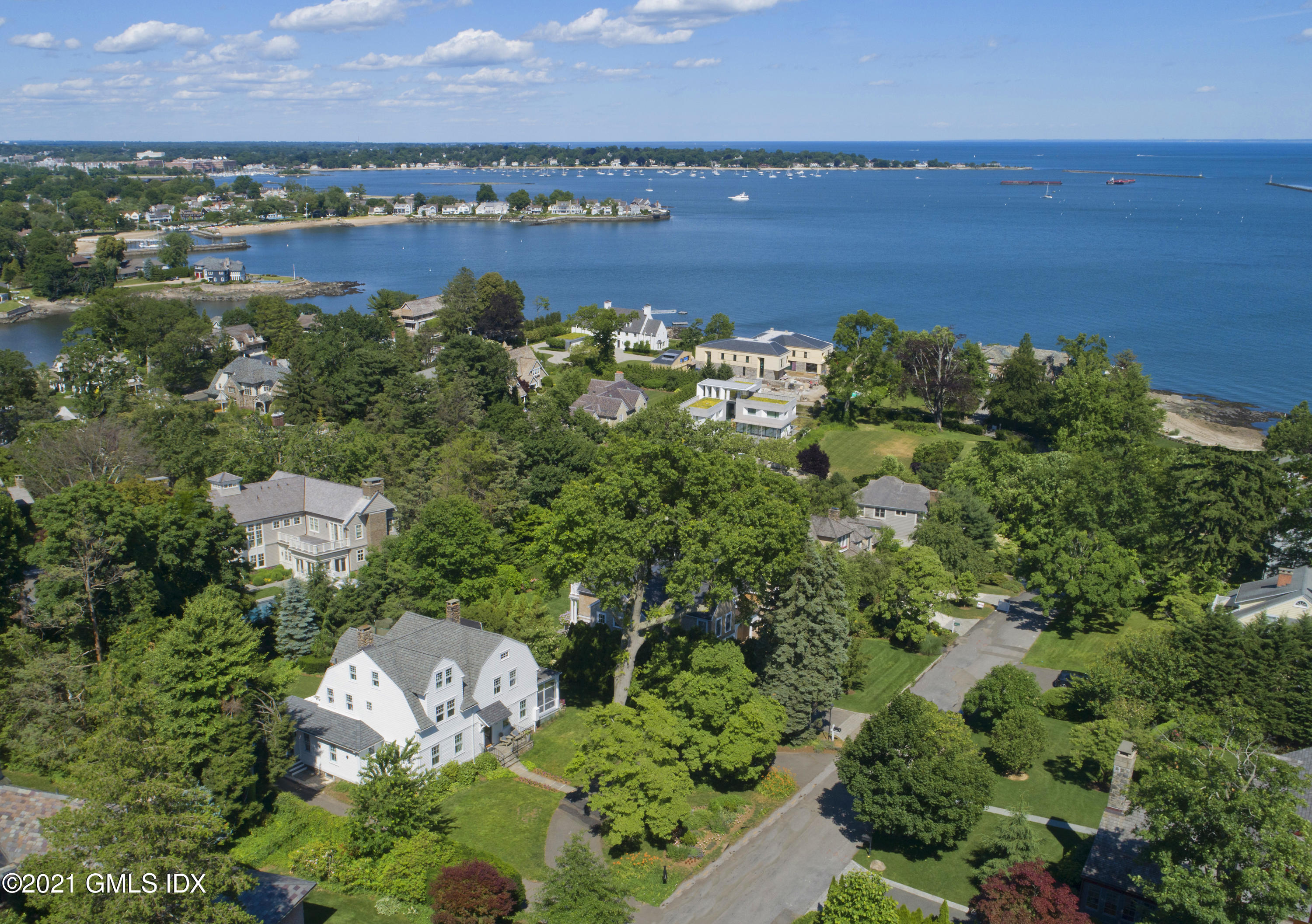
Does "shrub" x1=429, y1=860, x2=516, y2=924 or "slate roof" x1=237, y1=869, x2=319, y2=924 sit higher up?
"slate roof" x1=237, y1=869, x2=319, y2=924

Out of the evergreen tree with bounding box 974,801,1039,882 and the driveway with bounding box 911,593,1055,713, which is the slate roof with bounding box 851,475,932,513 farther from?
the evergreen tree with bounding box 974,801,1039,882

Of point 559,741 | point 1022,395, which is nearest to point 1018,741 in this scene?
point 559,741

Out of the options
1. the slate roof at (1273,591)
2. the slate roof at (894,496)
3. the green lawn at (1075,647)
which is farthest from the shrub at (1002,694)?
the slate roof at (894,496)

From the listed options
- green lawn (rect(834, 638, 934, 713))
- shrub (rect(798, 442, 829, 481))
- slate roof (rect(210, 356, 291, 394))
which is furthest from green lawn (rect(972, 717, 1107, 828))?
slate roof (rect(210, 356, 291, 394))

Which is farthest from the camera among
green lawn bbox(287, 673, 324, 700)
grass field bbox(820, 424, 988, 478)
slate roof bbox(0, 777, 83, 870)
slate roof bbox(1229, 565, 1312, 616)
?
grass field bbox(820, 424, 988, 478)

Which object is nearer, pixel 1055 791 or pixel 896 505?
pixel 1055 791

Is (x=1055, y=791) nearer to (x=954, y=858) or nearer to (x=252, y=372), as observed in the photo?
(x=954, y=858)
